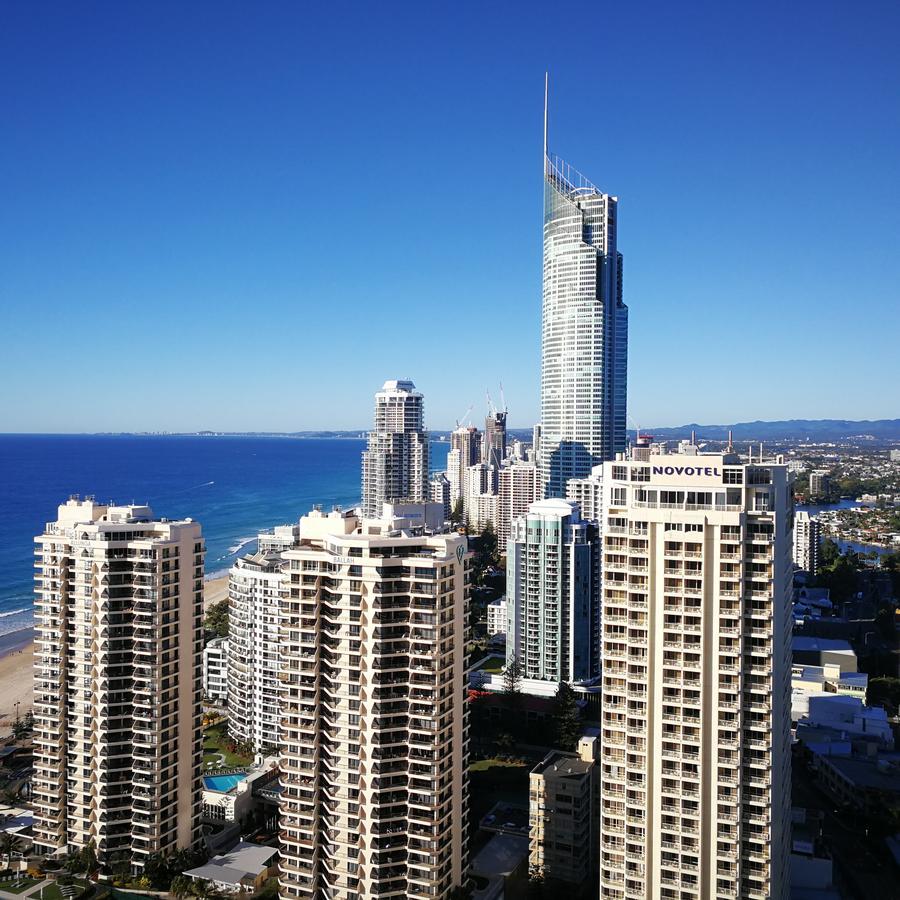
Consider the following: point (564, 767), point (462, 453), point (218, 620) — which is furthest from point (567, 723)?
point (462, 453)

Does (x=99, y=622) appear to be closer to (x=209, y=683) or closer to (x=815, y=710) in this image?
(x=209, y=683)

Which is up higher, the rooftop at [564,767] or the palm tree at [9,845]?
the rooftop at [564,767]

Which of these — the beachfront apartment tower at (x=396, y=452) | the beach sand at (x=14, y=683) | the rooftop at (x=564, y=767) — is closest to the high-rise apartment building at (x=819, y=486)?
the beachfront apartment tower at (x=396, y=452)

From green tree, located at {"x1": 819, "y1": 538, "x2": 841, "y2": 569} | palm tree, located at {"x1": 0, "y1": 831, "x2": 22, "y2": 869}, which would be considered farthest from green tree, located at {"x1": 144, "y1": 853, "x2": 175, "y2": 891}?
green tree, located at {"x1": 819, "y1": 538, "x2": 841, "y2": 569}

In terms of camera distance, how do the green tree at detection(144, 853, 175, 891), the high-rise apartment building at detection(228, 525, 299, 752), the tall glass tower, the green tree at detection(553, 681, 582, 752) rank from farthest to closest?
1. the tall glass tower
2. the green tree at detection(553, 681, 582, 752)
3. the high-rise apartment building at detection(228, 525, 299, 752)
4. the green tree at detection(144, 853, 175, 891)

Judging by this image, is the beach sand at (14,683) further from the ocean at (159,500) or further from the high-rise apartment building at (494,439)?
the high-rise apartment building at (494,439)

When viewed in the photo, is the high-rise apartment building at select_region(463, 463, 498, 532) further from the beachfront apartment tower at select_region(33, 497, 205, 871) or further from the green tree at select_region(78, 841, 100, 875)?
the green tree at select_region(78, 841, 100, 875)

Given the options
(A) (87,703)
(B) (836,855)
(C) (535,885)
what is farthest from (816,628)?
(A) (87,703)
